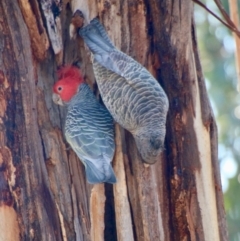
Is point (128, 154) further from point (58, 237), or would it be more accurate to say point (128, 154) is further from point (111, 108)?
point (58, 237)

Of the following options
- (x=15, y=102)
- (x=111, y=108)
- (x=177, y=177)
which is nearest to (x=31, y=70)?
(x=15, y=102)

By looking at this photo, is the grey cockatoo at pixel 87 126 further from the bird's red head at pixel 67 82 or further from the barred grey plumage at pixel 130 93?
the barred grey plumage at pixel 130 93

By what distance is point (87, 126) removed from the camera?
3.34 m

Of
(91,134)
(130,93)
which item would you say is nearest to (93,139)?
(91,134)

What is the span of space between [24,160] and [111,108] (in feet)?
1.68

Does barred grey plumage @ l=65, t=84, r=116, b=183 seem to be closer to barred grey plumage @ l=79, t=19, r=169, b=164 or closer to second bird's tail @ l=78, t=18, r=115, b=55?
barred grey plumage @ l=79, t=19, r=169, b=164

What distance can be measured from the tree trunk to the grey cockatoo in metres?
0.07

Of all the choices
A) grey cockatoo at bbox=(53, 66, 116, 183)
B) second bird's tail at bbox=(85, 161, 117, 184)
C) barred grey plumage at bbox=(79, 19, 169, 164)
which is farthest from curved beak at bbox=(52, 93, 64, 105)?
second bird's tail at bbox=(85, 161, 117, 184)

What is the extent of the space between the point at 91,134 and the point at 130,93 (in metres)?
0.29

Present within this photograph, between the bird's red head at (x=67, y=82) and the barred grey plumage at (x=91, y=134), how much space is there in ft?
0.12

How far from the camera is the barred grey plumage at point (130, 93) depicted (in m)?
3.08

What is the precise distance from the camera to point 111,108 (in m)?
3.25

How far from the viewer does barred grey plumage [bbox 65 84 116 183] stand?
3.01m

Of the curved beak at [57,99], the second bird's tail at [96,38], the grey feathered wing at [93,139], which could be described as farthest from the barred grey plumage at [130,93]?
the curved beak at [57,99]
